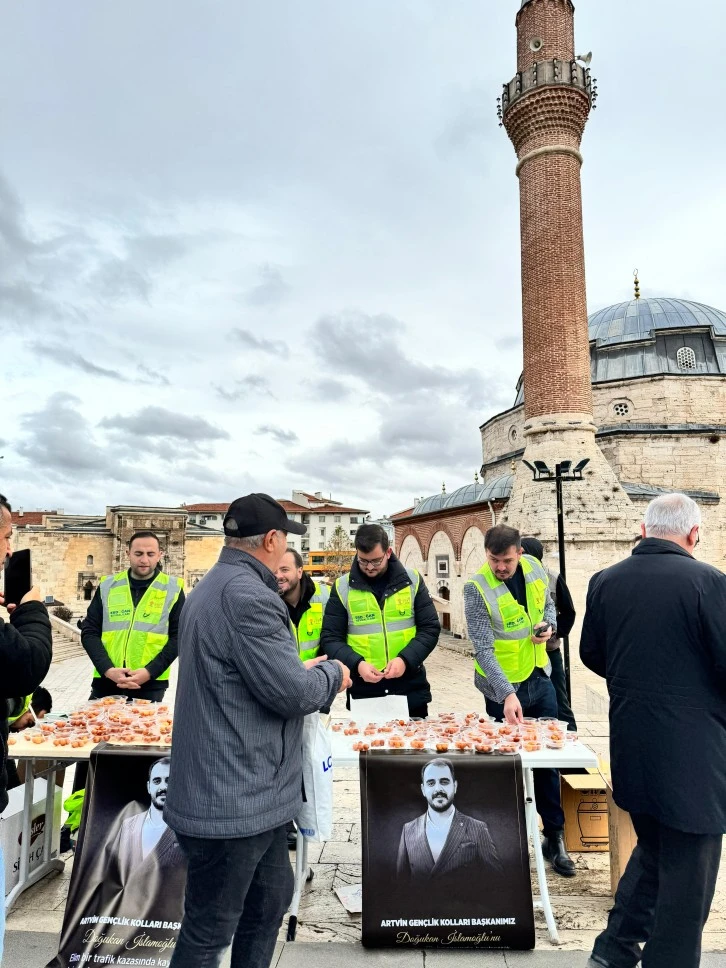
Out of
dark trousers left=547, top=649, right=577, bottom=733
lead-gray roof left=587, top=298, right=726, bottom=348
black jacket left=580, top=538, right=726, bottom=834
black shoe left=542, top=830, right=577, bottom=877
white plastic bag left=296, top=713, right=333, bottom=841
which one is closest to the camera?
black jacket left=580, top=538, right=726, bottom=834

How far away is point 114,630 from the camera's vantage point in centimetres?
458

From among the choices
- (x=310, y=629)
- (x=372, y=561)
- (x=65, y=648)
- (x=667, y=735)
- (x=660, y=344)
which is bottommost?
(x=65, y=648)

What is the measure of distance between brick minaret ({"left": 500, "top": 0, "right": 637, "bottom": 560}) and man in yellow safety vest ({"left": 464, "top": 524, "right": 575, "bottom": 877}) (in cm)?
1130

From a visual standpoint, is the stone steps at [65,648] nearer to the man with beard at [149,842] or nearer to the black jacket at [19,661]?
the man with beard at [149,842]

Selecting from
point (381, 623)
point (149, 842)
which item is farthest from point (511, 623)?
point (149, 842)

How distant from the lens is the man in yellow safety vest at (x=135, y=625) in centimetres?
456

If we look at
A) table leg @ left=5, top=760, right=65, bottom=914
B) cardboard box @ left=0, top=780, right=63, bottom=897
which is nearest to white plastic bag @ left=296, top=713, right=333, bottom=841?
cardboard box @ left=0, top=780, right=63, bottom=897

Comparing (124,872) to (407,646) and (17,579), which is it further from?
(407,646)

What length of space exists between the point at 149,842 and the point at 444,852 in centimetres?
147

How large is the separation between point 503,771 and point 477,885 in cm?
55

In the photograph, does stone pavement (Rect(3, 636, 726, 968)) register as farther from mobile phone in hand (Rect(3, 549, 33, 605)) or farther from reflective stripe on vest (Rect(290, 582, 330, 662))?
mobile phone in hand (Rect(3, 549, 33, 605))

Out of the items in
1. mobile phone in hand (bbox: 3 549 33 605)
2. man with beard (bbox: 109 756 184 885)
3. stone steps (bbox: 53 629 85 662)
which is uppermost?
mobile phone in hand (bbox: 3 549 33 605)

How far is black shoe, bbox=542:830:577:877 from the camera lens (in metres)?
3.78

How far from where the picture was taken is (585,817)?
13.5 ft
